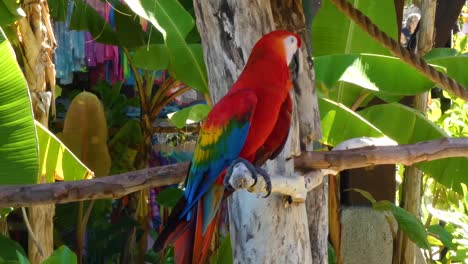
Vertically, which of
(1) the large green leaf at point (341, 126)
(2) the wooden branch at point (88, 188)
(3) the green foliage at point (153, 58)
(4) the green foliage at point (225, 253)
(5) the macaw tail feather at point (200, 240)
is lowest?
(4) the green foliage at point (225, 253)

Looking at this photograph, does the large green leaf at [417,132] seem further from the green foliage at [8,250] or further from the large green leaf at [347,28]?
the green foliage at [8,250]

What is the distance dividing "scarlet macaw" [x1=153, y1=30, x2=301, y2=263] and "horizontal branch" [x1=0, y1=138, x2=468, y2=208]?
12cm

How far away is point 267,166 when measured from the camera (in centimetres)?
137

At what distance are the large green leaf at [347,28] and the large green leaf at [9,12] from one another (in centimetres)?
91

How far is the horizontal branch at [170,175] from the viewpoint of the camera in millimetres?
1266

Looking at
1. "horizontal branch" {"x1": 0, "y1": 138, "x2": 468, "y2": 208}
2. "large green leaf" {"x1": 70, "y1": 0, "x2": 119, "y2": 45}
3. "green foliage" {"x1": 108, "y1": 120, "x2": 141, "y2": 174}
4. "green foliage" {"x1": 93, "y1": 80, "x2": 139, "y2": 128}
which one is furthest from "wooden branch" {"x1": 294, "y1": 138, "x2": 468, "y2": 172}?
"green foliage" {"x1": 93, "y1": 80, "x2": 139, "y2": 128}

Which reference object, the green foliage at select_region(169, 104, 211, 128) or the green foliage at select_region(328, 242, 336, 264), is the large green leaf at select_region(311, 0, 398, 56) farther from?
the green foliage at select_region(328, 242, 336, 264)

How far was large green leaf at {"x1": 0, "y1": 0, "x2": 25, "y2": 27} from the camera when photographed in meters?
2.03

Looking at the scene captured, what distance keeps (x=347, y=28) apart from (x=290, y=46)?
45.7 inches

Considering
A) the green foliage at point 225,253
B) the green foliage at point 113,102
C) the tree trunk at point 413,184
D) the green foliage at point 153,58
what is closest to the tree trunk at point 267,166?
the green foliage at point 225,253

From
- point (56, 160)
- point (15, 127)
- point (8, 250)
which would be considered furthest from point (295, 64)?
point (8, 250)

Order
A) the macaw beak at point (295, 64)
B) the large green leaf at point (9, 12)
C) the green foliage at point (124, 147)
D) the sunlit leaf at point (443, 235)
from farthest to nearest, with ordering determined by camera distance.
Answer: the green foliage at point (124, 147) < the sunlit leaf at point (443, 235) < the large green leaf at point (9, 12) < the macaw beak at point (295, 64)

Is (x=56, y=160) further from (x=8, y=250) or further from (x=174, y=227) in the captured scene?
(x=174, y=227)

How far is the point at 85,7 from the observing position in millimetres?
2895
